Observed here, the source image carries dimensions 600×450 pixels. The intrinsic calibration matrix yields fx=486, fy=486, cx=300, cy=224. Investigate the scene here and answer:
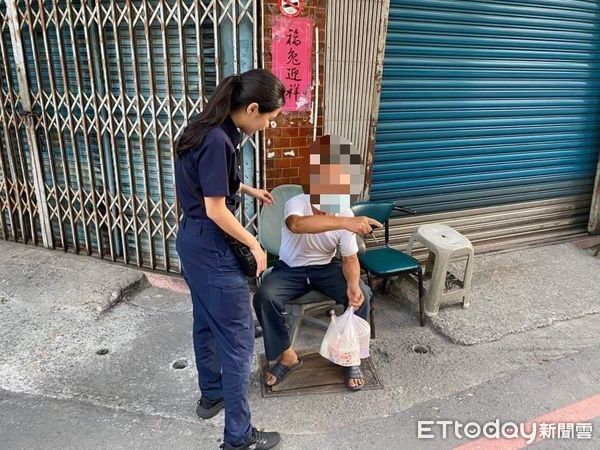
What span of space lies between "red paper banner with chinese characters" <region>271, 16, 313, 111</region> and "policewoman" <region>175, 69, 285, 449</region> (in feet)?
4.67

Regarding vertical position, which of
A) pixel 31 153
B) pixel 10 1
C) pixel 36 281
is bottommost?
pixel 36 281

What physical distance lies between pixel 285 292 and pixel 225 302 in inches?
29.8

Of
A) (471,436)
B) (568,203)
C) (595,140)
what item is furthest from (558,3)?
(471,436)

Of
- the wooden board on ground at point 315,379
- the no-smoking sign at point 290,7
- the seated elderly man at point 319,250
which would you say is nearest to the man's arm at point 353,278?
the seated elderly man at point 319,250

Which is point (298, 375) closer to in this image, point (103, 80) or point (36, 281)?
point (36, 281)

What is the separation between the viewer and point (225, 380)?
7.93 feet

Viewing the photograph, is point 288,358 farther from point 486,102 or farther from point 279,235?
point 486,102

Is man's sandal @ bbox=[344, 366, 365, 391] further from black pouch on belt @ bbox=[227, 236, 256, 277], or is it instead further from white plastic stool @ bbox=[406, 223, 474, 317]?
black pouch on belt @ bbox=[227, 236, 256, 277]

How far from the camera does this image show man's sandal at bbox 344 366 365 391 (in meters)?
3.01

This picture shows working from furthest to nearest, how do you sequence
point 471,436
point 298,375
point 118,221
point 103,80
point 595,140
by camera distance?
point 595,140 < point 118,221 < point 103,80 < point 298,375 < point 471,436

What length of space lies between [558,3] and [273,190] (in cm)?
343

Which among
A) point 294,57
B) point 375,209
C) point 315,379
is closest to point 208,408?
point 315,379
